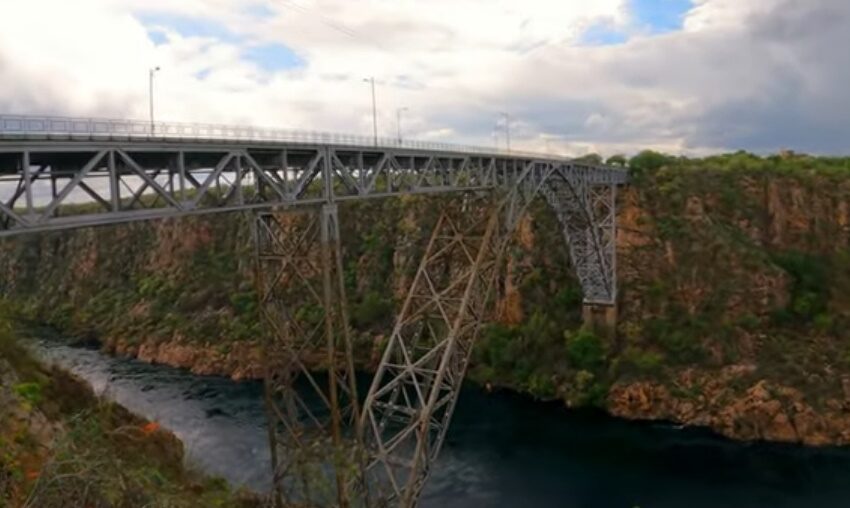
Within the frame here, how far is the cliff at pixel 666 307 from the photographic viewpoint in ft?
108

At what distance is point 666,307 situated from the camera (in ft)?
125

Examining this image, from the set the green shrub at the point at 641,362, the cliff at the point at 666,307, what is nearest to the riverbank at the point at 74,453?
the cliff at the point at 666,307

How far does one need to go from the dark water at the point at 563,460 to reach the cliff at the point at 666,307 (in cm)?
195

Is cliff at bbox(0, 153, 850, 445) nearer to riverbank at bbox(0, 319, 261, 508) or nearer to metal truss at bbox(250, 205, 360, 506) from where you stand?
riverbank at bbox(0, 319, 261, 508)

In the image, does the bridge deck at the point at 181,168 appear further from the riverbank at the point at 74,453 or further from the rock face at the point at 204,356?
the rock face at the point at 204,356

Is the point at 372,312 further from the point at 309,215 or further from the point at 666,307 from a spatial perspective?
the point at 309,215

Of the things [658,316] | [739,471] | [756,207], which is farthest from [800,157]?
[739,471]

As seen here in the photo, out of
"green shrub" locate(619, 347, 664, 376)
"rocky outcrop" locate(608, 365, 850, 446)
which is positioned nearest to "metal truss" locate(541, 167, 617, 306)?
"green shrub" locate(619, 347, 664, 376)

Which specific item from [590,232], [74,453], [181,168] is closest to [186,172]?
[181,168]

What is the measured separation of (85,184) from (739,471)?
26.0 meters

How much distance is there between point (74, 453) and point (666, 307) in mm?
35721

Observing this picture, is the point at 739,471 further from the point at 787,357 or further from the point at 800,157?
the point at 800,157

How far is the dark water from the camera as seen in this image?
25406 millimetres

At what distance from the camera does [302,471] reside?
1409 centimetres
